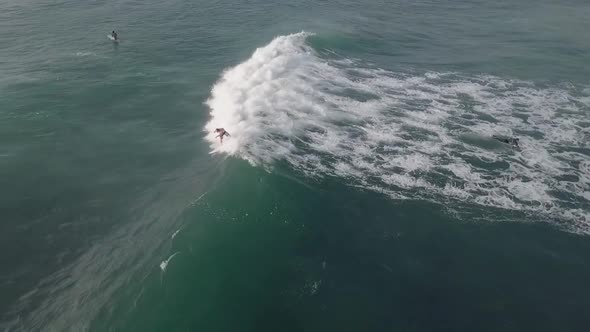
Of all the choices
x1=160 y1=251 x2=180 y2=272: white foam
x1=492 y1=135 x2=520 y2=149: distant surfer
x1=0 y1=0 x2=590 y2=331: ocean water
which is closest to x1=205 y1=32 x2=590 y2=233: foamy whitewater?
x1=0 y1=0 x2=590 y2=331: ocean water

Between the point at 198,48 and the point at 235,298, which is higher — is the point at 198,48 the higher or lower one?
the higher one

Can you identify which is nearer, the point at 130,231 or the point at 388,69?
the point at 130,231

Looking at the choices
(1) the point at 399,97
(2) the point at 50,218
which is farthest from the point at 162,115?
(1) the point at 399,97

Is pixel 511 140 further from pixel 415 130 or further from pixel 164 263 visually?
pixel 164 263

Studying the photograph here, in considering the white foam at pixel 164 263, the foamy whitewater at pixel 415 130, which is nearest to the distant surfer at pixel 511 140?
the foamy whitewater at pixel 415 130

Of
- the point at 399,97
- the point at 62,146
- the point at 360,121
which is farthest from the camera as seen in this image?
the point at 399,97

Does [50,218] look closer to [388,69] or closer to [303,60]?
[303,60]

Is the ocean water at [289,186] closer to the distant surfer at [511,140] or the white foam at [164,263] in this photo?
the white foam at [164,263]
